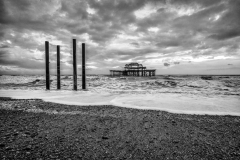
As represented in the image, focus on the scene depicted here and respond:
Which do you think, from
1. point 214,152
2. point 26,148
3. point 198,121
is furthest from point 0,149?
point 198,121

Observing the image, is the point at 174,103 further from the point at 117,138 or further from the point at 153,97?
the point at 117,138

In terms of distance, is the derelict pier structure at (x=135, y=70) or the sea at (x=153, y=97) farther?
the derelict pier structure at (x=135, y=70)

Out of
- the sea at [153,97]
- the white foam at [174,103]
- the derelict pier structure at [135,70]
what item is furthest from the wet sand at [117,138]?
the derelict pier structure at [135,70]

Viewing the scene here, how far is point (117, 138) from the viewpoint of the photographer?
2469 mm

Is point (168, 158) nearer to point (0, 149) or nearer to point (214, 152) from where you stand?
point (214, 152)

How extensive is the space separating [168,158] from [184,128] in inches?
50.3

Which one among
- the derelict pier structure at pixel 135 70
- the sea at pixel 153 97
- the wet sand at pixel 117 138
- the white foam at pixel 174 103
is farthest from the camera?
the derelict pier structure at pixel 135 70

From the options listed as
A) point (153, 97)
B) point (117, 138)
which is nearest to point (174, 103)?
point (153, 97)

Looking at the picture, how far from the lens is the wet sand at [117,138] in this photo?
6.46 feet

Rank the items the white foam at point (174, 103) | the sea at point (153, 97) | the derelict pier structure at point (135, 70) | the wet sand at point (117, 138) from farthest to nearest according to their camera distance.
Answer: the derelict pier structure at point (135, 70), the sea at point (153, 97), the white foam at point (174, 103), the wet sand at point (117, 138)

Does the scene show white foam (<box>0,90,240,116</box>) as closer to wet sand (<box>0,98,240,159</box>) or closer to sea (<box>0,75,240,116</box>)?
sea (<box>0,75,240,116</box>)

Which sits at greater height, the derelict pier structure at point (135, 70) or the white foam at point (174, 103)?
the derelict pier structure at point (135, 70)

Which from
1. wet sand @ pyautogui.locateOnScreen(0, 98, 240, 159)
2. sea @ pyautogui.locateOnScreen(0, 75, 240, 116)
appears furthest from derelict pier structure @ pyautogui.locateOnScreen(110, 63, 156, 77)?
wet sand @ pyautogui.locateOnScreen(0, 98, 240, 159)

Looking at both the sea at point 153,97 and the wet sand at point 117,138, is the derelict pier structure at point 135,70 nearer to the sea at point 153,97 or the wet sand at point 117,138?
the sea at point 153,97
